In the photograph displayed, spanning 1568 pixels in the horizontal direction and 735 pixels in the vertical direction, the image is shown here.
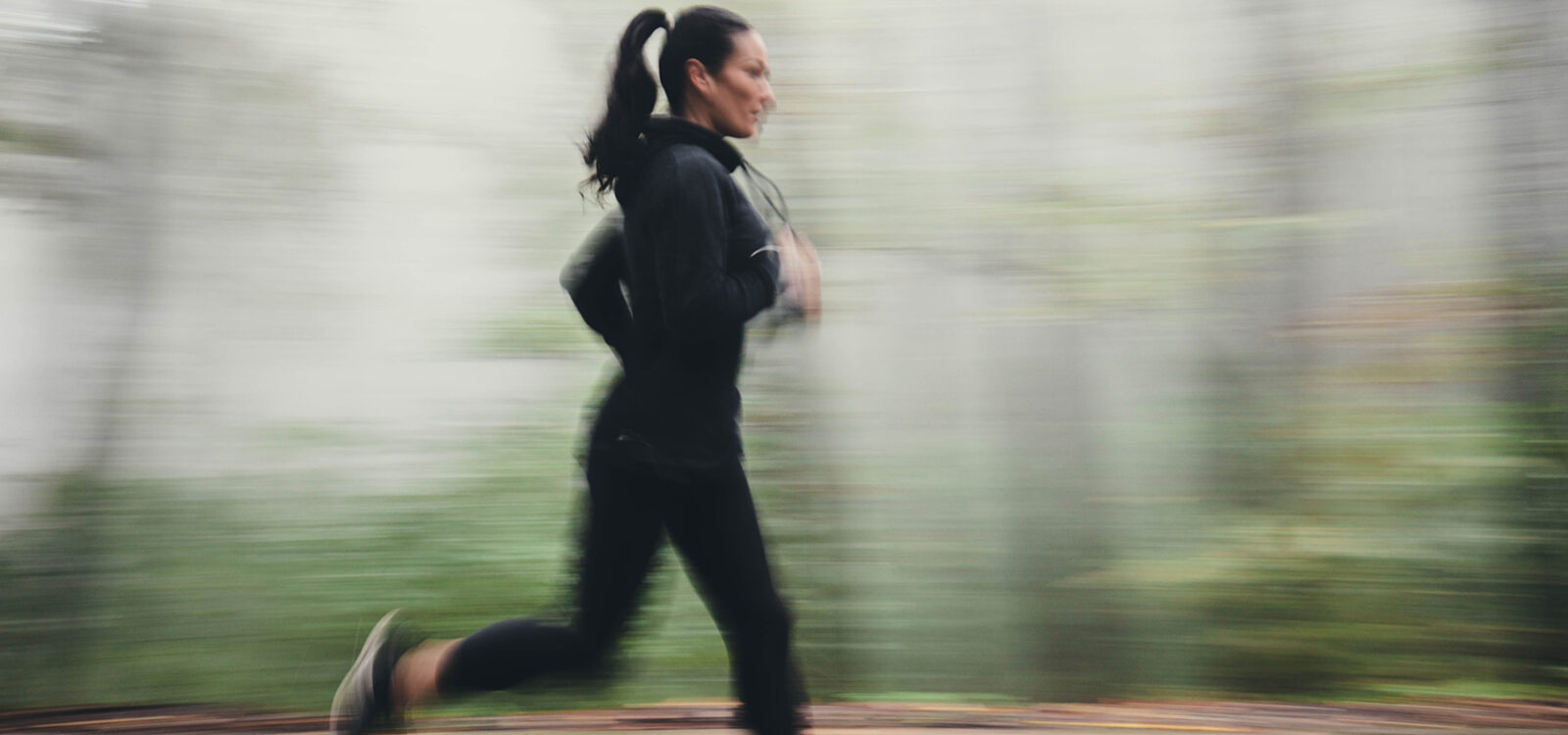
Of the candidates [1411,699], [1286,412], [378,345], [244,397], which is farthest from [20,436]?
[1411,699]

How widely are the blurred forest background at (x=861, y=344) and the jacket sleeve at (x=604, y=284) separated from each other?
1.24 m

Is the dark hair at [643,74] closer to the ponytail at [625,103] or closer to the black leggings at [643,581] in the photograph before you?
the ponytail at [625,103]

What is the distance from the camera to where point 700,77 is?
6.49 feet

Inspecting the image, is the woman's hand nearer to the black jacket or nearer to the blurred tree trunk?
the black jacket

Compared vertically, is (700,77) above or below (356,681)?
above

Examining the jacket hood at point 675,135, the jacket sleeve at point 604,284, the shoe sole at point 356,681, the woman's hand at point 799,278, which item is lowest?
the shoe sole at point 356,681

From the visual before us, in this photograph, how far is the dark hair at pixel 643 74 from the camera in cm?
196

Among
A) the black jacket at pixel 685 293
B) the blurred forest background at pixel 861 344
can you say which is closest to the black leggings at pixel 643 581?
the black jacket at pixel 685 293

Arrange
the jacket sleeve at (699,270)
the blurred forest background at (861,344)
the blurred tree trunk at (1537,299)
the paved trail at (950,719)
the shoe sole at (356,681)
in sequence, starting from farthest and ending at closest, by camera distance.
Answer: the blurred forest background at (861,344) < the blurred tree trunk at (1537,299) < the paved trail at (950,719) < the shoe sole at (356,681) < the jacket sleeve at (699,270)

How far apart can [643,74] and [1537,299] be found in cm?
246

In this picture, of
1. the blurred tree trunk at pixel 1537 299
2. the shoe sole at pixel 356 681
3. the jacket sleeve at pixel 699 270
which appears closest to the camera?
the jacket sleeve at pixel 699 270

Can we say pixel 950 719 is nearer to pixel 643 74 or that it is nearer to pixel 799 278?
pixel 799 278

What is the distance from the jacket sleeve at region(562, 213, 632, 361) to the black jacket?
0.09 meters

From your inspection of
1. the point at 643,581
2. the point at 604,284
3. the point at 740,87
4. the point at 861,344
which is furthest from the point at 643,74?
the point at 861,344
